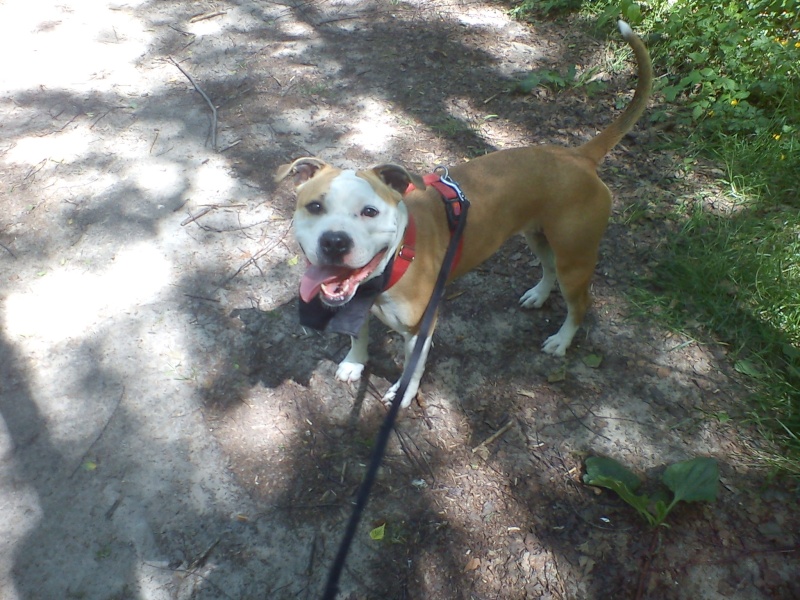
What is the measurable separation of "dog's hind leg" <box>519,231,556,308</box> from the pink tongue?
5.01 ft

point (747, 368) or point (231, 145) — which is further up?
point (747, 368)

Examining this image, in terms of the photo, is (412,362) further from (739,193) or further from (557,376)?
(739,193)

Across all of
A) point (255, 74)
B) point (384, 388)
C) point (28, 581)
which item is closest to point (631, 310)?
point (384, 388)

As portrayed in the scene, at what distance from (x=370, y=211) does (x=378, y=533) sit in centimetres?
172

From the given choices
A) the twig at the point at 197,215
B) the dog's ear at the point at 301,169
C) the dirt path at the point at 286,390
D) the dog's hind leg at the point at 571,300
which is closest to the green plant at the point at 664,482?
the dirt path at the point at 286,390

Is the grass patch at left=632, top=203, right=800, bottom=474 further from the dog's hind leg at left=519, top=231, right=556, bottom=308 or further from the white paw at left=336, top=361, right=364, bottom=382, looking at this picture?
the white paw at left=336, top=361, right=364, bottom=382

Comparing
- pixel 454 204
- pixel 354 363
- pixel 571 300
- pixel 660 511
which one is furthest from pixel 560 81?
pixel 660 511

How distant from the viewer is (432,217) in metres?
3.17

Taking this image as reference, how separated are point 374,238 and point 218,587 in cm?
193

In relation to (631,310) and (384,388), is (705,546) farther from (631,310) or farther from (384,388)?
(384,388)

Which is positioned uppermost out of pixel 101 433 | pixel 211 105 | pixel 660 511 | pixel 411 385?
pixel 660 511

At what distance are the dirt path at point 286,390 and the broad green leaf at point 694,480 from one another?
0.14 meters

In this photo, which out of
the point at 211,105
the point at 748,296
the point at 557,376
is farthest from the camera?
the point at 211,105

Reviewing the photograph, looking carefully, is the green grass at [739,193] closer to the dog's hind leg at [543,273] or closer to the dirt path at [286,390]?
the dirt path at [286,390]
